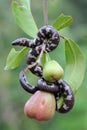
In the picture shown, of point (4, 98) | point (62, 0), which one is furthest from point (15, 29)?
point (62, 0)

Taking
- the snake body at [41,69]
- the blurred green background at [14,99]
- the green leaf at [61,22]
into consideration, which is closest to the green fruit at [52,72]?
the snake body at [41,69]

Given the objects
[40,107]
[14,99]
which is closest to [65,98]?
[40,107]

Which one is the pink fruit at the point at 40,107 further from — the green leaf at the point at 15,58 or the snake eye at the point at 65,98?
the green leaf at the point at 15,58

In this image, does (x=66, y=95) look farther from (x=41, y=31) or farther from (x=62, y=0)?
(x=62, y=0)

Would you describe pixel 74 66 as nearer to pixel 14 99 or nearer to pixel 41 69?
pixel 41 69

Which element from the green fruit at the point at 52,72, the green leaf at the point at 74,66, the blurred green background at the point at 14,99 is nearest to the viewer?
the green fruit at the point at 52,72

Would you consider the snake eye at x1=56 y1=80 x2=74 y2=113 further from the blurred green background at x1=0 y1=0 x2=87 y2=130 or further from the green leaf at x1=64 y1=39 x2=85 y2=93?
the blurred green background at x1=0 y1=0 x2=87 y2=130

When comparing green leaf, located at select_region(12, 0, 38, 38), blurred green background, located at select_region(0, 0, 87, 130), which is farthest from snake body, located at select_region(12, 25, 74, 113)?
blurred green background, located at select_region(0, 0, 87, 130)
